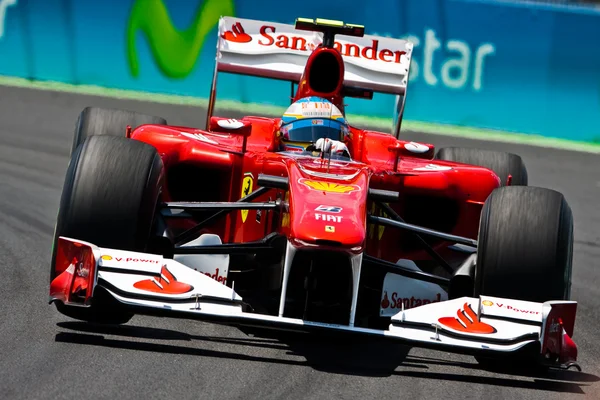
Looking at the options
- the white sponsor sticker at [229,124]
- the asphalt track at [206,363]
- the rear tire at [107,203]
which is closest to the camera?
the asphalt track at [206,363]

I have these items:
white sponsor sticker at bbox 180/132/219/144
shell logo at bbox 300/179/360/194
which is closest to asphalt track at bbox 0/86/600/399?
shell logo at bbox 300/179/360/194

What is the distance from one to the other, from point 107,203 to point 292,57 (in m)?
3.93

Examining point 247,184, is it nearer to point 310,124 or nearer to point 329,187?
point 310,124

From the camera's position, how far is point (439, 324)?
6680 millimetres

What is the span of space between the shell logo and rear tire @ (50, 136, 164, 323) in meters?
0.95

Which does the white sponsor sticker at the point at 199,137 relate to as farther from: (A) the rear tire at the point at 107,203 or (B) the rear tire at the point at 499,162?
(B) the rear tire at the point at 499,162

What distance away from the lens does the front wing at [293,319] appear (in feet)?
21.4

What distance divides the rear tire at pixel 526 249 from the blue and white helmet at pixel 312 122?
2007 millimetres

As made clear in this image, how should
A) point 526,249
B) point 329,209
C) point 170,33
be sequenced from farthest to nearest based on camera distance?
point 170,33 → point 526,249 → point 329,209

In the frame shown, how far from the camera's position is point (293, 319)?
650cm

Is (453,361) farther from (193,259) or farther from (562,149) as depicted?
(562,149)

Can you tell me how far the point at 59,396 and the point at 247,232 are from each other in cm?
276

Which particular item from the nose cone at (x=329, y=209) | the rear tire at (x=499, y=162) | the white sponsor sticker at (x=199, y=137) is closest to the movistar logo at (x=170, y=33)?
the rear tire at (x=499, y=162)

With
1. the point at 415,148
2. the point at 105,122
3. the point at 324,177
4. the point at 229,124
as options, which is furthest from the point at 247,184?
the point at 105,122
